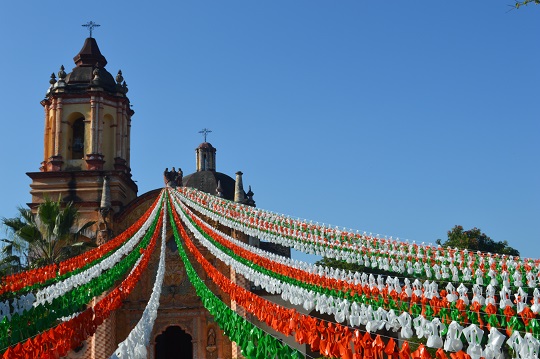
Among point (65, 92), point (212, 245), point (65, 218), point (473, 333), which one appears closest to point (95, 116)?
point (65, 92)

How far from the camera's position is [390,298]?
43.3 ft

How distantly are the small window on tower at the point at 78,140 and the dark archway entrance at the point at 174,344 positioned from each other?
9.31m

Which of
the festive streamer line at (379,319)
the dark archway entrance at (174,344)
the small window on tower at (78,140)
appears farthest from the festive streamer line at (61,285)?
the small window on tower at (78,140)

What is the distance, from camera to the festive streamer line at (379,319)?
7863 mm

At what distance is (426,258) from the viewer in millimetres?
15336

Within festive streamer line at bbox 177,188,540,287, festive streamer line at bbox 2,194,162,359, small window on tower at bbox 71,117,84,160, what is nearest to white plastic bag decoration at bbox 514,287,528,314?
festive streamer line at bbox 177,188,540,287

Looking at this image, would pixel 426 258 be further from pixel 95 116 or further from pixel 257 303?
pixel 95 116

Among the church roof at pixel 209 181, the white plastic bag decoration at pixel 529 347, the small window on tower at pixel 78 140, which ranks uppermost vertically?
the small window on tower at pixel 78 140

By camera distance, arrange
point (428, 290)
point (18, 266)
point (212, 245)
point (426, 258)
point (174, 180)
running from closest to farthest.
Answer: point (428, 290) → point (426, 258) → point (212, 245) → point (18, 266) → point (174, 180)

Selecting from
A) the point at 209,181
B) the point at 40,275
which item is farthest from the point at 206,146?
the point at 40,275

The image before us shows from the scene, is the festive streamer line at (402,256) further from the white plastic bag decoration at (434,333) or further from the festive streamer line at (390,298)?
the white plastic bag decoration at (434,333)

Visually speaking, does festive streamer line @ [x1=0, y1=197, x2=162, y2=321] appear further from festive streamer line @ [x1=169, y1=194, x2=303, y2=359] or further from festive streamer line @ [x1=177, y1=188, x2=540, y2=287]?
festive streamer line @ [x1=177, y1=188, x2=540, y2=287]

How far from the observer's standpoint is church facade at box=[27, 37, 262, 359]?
27797 millimetres

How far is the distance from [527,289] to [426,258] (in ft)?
8.72
